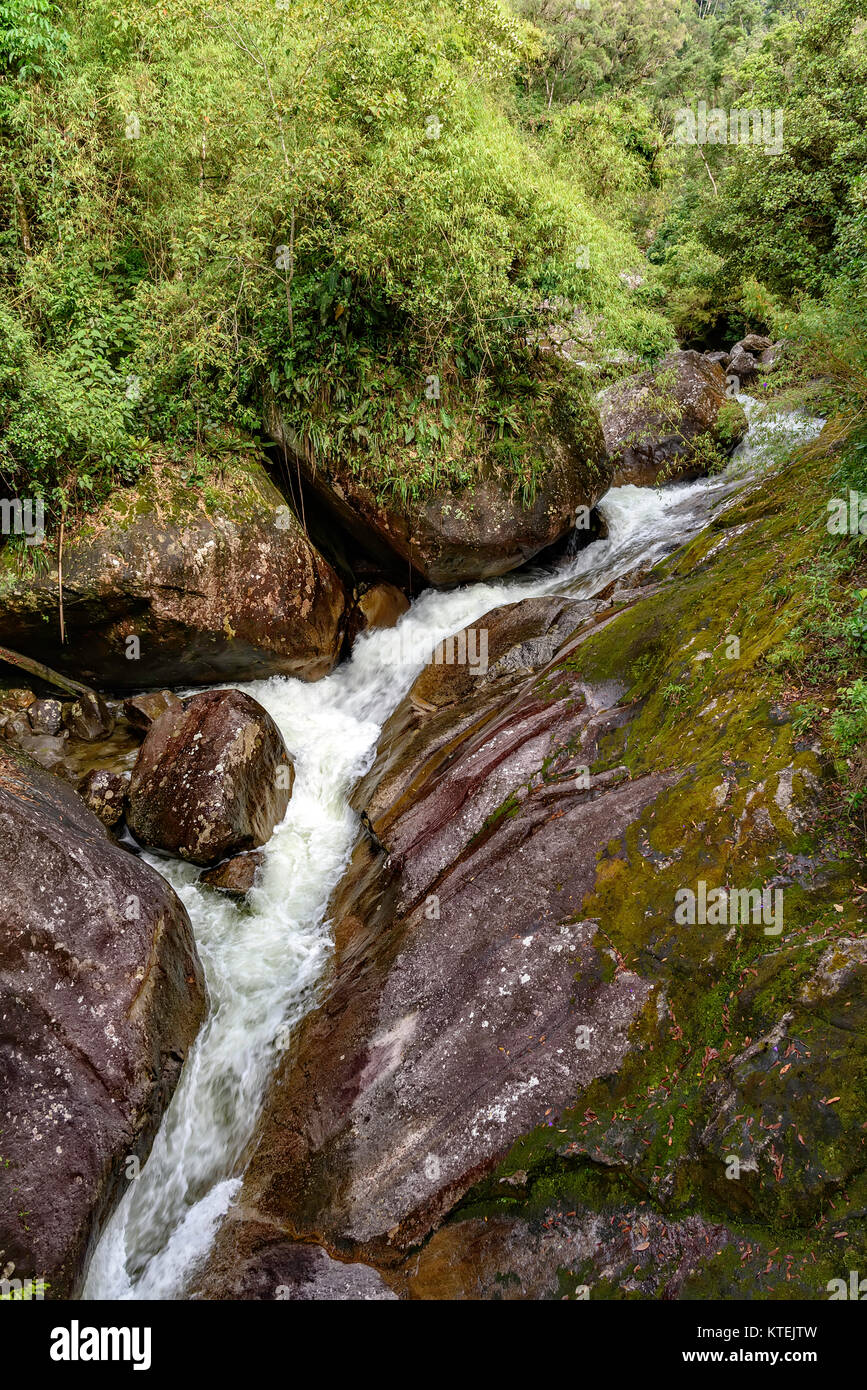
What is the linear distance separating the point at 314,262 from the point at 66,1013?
30.7 feet

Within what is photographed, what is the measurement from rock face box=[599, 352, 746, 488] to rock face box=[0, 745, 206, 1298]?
12.5m

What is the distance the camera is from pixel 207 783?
738 cm

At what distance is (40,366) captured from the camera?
25.5 feet

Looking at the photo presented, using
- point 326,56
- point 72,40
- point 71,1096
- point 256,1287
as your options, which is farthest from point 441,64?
point 256,1287

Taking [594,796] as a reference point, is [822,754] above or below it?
above

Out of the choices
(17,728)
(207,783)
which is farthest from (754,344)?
(17,728)

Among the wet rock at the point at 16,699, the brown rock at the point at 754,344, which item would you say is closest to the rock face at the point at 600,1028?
the wet rock at the point at 16,699

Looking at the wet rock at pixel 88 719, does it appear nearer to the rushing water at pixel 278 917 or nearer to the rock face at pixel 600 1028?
the rushing water at pixel 278 917

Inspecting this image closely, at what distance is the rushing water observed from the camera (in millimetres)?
4871

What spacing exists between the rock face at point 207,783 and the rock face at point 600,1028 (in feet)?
5.50

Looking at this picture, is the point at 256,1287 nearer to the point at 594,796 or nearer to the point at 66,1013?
the point at 66,1013

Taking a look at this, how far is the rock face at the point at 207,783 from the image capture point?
7.29 metres

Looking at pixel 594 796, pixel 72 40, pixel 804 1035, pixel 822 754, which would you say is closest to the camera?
pixel 804 1035
